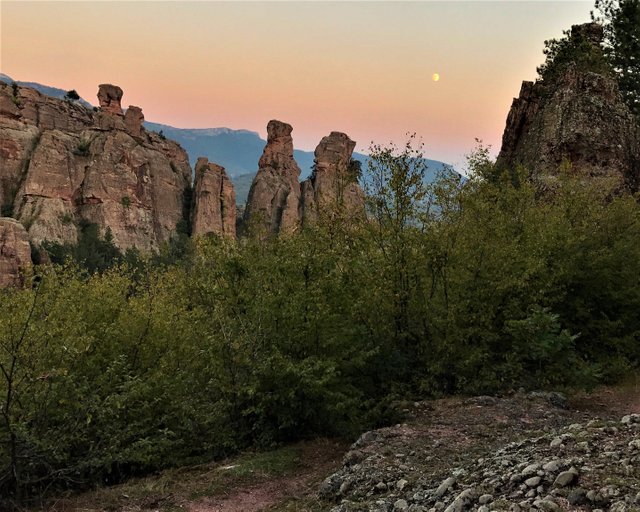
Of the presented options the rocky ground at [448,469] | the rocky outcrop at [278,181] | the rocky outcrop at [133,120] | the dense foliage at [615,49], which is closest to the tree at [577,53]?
the dense foliage at [615,49]

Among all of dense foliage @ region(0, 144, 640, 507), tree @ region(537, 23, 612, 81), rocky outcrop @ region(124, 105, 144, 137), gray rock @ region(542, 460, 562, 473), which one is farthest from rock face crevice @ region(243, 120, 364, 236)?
gray rock @ region(542, 460, 562, 473)

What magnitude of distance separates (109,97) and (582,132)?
97491 mm

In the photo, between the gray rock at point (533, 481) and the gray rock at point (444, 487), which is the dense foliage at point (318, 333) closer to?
the gray rock at point (444, 487)

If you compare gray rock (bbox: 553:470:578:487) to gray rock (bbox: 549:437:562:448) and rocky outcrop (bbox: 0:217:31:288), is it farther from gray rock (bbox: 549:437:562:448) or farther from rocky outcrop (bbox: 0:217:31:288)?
rocky outcrop (bbox: 0:217:31:288)

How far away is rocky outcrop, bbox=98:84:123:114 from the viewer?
102m

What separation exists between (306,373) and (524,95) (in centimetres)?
3850

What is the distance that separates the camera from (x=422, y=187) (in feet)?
51.5

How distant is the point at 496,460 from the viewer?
742 centimetres

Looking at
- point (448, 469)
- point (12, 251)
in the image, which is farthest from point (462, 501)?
point (12, 251)

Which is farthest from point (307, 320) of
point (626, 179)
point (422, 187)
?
point (626, 179)

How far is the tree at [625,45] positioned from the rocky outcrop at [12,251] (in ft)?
232

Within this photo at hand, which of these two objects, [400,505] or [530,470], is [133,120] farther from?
[530,470]

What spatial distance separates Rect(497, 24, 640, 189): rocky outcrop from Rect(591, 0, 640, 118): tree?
7206 millimetres

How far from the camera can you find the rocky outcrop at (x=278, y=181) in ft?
346
